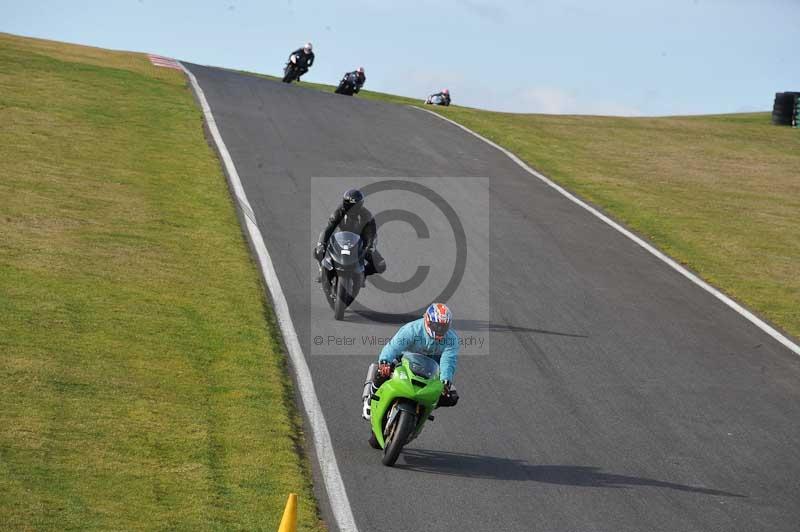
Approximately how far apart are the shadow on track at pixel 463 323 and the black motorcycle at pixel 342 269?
14.2 inches

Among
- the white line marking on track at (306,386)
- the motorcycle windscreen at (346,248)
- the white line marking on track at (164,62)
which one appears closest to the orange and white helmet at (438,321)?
the white line marking on track at (306,386)

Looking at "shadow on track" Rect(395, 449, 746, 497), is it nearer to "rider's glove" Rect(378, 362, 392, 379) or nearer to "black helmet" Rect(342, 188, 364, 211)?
"rider's glove" Rect(378, 362, 392, 379)

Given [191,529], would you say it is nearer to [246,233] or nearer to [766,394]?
Answer: [766,394]

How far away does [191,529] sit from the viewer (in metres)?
8.46

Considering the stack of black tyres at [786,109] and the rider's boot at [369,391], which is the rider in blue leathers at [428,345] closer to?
the rider's boot at [369,391]

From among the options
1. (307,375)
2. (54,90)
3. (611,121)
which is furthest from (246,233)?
(611,121)

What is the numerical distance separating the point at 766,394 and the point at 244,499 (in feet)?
25.3

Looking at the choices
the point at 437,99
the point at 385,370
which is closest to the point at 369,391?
the point at 385,370

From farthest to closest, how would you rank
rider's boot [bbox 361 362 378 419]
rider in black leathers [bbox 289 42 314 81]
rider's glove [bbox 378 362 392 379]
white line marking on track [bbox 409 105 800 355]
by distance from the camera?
rider in black leathers [bbox 289 42 314 81]
white line marking on track [bbox 409 105 800 355]
rider's boot [bbox 361 362 378 419]
rider's glove [bbox 378 362 392 379]

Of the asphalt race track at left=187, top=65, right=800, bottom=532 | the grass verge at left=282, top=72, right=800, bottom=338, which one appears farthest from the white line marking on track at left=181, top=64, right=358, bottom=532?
the grass verge at left=282, top=72, right=800, bottom=338

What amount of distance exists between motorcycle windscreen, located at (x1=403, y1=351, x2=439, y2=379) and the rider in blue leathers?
7 centimetres

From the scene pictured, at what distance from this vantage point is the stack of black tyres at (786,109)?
155ft

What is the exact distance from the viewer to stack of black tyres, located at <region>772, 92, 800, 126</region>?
4709 centimetres

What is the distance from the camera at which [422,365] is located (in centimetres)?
1059
